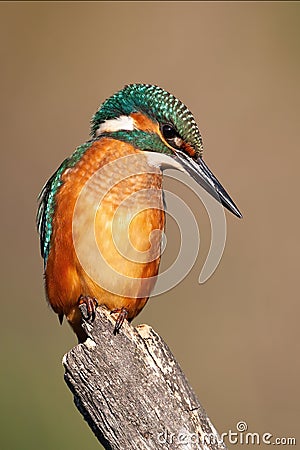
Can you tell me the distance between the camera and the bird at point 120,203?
2.53 meters

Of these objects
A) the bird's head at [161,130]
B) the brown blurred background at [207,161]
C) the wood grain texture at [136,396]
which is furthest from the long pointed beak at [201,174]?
the brown blurred background at [207,161]

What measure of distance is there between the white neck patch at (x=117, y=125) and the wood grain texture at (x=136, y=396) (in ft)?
2.63

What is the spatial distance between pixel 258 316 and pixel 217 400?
0.51 meters

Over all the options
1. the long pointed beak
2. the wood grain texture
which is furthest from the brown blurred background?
the wood grain texture

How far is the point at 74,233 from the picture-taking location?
2.55 meters

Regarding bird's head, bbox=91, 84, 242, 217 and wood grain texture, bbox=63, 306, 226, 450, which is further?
bird's head, bbox=91, 84, 242, 217

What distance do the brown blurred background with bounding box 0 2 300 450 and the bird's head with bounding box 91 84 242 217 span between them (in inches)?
70.8

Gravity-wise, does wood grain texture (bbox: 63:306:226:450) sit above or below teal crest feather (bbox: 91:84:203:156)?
below

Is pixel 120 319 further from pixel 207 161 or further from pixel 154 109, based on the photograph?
pixel 207 161

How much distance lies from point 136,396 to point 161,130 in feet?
3.09

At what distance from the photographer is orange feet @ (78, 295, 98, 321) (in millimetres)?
→ 2375

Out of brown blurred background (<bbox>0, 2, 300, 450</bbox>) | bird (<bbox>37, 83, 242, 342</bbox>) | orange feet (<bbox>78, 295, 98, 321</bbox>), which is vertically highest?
brown blurred background (<bbox>0, 2, 300, 450</bbox>)

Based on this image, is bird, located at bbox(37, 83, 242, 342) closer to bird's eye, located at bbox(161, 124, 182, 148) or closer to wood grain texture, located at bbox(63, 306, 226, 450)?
bird's eye, located at bbox(161, 124, 182, 148)

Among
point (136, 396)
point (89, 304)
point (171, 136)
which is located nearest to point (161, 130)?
point (171, 136)
